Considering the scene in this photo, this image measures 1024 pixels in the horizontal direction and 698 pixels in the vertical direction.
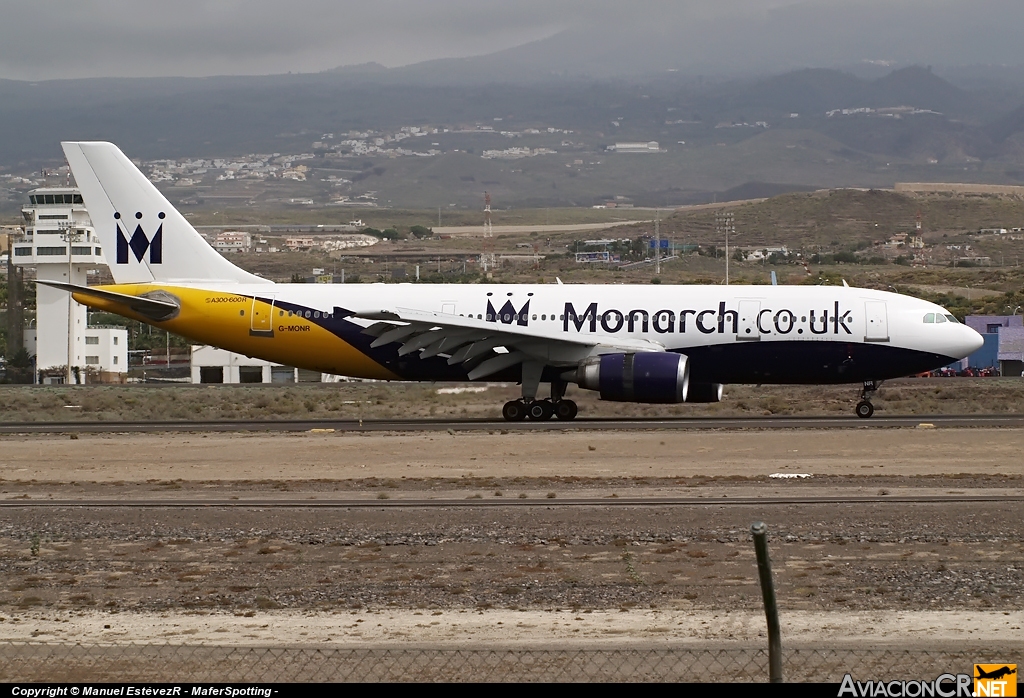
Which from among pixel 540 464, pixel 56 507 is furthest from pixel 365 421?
pixel 56 507

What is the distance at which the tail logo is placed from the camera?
35.0m

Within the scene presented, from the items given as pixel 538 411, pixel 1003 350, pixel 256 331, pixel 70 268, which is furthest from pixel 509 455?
pixel 70 268

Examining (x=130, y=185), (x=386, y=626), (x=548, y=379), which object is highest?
(x=130, y=185)

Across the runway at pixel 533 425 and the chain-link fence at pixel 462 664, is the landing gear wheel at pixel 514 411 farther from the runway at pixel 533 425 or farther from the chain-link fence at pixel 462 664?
the chain-link fence at pixel 462 664

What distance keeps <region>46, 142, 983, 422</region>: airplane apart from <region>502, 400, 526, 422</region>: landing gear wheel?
0.04m

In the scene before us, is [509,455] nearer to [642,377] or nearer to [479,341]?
[642,377]

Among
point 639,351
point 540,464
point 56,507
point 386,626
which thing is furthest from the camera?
point 639,351

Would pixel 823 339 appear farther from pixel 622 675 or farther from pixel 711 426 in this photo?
pixel 622 675

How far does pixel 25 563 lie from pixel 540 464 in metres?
11.1

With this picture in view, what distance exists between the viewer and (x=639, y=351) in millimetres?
31344

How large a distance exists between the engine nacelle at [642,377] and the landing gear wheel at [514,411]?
8.09 ft

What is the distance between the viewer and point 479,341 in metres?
32.1

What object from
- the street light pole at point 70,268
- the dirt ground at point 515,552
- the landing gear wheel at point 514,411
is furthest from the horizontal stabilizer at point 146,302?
the street light pole at point 70,268

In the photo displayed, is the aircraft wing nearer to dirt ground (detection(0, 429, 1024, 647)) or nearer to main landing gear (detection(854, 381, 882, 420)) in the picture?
dirt ground (detection(0, 429, 1024, 647))
